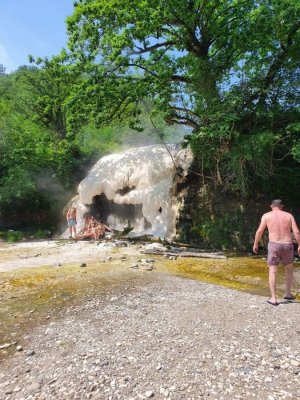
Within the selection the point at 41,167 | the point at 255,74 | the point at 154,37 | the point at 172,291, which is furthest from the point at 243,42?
the point at 41,167

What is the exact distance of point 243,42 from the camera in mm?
13805

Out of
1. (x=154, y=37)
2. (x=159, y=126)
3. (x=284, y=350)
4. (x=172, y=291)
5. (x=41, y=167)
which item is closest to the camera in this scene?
(x=284, y=350)

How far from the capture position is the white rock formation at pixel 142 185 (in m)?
17.2

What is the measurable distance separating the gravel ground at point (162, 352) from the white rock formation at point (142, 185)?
10.0 m

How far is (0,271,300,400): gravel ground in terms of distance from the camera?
4.04 meters

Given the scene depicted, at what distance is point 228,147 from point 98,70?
21.7 feet

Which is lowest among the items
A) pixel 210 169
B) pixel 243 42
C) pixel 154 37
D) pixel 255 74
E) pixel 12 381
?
pixel 12 381

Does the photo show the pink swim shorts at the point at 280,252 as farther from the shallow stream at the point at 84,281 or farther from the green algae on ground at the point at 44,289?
the green algae on ground at the point at 44,289

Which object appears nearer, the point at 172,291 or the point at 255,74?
the point at 172,291

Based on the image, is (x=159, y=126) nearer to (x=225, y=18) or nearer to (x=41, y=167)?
(x=41, y=167)

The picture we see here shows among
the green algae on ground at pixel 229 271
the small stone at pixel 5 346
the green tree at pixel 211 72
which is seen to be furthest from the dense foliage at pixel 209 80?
the small stone at pixel 5 346

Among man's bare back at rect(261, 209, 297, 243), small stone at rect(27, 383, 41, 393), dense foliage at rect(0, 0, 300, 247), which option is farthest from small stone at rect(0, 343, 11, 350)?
dense foliage at rect(0, 0, 300, 247)

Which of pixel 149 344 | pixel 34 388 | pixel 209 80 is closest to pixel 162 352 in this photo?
pixel 149 344

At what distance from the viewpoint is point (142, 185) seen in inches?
755
